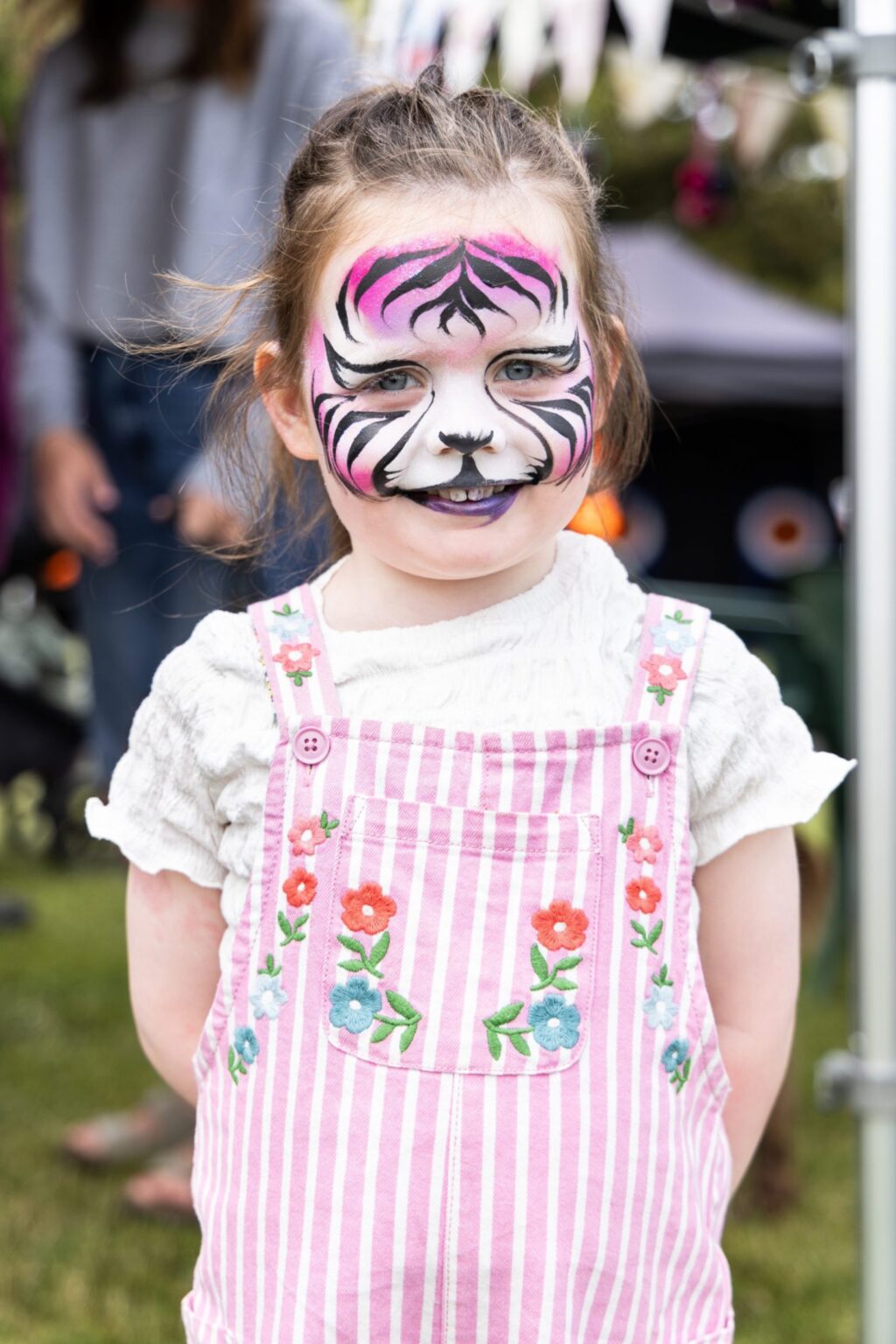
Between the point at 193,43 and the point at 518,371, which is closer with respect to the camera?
the point at 518,371

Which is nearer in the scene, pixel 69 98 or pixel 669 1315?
pixel 669 1315

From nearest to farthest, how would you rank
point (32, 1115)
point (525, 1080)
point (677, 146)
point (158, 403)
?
1. point (525, 1080)
2. point (158, 403)
3. point (32, 1115)
4. point (677, 146)

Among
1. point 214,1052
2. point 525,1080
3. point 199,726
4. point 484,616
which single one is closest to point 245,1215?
point 214,1052

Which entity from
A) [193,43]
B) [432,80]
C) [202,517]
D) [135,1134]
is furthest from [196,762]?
[135,1134]

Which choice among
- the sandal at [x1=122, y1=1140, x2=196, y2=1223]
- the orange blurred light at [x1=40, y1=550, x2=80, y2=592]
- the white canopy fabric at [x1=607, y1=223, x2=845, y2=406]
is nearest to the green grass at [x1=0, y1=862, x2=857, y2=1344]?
the sandal at [x1=122, y1=1140, x2=196, y2=1223]

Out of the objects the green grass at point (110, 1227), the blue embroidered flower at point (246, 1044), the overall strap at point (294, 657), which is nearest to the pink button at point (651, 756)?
the overall strap at point (294, 657)

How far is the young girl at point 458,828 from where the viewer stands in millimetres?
1230

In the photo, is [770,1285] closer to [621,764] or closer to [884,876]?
[884,876]

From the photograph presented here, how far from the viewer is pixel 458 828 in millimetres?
1257

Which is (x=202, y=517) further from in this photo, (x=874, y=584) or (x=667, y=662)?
(x=667, y=662)

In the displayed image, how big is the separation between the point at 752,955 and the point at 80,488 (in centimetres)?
164

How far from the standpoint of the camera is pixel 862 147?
1944 millimetres

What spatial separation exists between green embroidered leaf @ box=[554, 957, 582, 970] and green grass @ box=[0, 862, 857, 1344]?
1.36 meters

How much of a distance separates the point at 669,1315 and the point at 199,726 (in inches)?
23.2
